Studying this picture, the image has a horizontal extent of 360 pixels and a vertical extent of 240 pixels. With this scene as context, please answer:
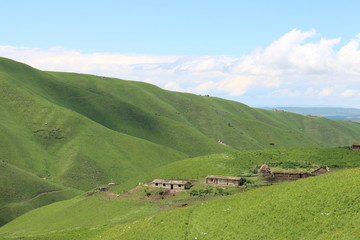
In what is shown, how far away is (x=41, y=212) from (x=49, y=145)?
75871 mm

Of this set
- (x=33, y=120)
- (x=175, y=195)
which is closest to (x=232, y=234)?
(x=175, y=195)

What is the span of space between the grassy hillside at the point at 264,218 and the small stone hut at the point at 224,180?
1617 centimetres

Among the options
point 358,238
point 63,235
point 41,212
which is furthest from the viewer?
point 41,212

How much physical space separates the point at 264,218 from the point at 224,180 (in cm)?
3428

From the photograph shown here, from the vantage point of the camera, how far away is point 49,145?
176000 millimetres

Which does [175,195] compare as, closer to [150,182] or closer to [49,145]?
[150,182]

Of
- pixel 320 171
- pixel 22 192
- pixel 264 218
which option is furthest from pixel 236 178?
pixel 22 192

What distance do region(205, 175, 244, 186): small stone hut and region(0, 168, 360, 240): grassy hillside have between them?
1617 cm

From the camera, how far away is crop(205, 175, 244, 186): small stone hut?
8288cm

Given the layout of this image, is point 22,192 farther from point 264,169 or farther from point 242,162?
point 264,169

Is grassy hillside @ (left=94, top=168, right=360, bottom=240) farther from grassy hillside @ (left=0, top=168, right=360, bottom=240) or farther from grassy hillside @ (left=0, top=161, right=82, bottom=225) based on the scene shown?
grassy hillside @ (left=0, top=161, right=82, bottom=225)

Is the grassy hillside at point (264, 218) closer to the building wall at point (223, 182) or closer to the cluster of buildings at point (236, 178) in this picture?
the cluster of buildings at point (236, 178)

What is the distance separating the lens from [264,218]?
5038 centimetres

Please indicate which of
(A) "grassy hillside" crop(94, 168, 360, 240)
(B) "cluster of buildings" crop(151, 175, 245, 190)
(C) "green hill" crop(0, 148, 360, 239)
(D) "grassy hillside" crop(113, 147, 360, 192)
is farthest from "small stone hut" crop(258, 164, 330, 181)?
(A) "grassy hillside" crop(94, 168, 360, 240)
